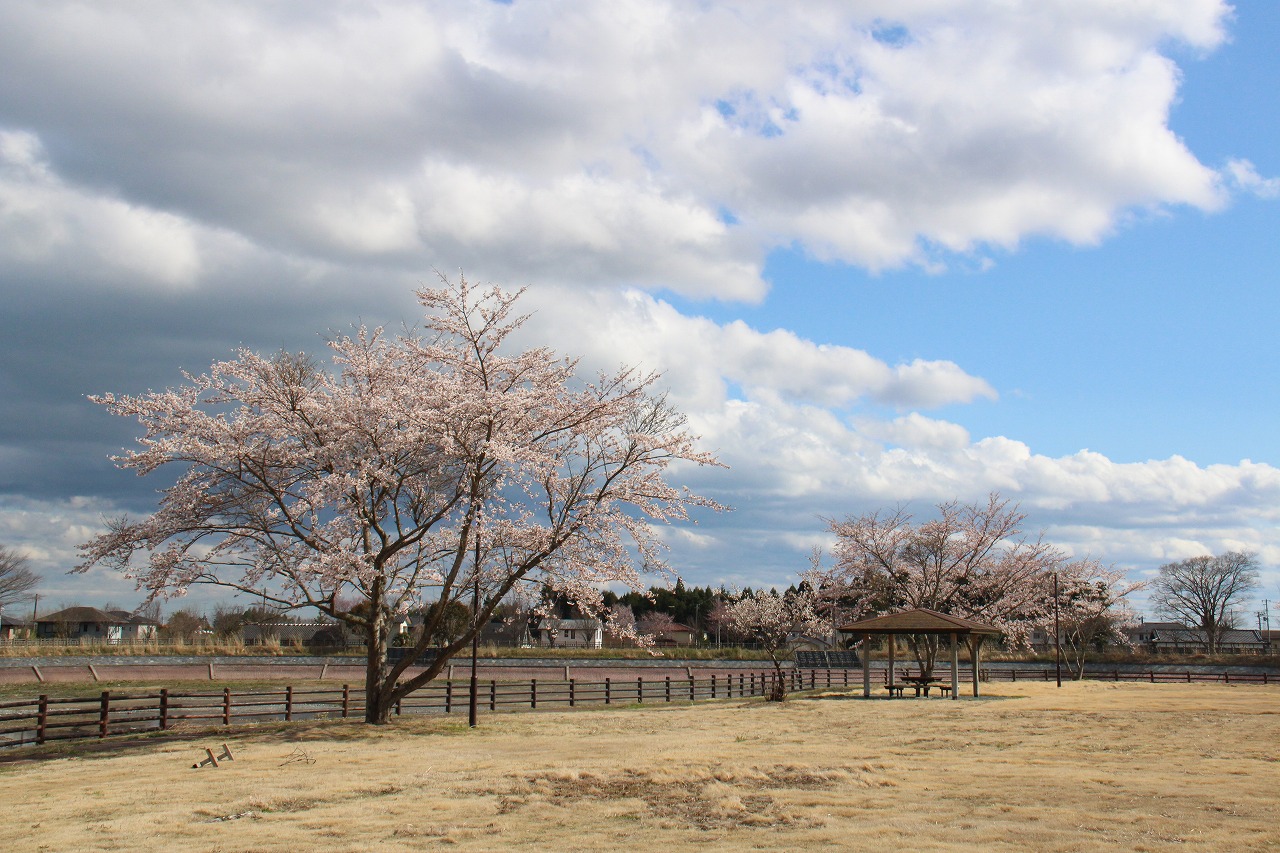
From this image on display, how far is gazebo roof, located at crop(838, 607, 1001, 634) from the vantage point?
1259 inches

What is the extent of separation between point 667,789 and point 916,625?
20.9 m

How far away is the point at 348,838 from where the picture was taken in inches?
406

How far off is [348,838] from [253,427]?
13137 millimetres

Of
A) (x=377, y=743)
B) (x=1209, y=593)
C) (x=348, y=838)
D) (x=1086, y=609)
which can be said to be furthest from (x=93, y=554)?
(x=1209, y=593)

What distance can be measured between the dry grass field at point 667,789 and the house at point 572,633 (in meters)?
69.8

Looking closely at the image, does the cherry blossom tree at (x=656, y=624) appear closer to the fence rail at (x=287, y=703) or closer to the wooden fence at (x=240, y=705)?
the fence rail at (x=287, y=703)

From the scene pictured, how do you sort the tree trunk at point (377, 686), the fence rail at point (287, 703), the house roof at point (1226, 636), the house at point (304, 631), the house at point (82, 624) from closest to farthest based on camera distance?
the fence rail at point (287, 703), the tree trunk at point (377, 686), the house at point (304, 631), the house at point (82, 624), the house roof at point (1226, 636)

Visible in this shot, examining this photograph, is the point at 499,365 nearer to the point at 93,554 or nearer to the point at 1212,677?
the point at 93,554

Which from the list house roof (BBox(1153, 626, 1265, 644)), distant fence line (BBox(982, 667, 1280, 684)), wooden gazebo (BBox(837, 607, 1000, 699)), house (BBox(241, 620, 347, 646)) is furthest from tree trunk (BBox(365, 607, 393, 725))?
house roof (BBox(1153, 626, 1265, 644))

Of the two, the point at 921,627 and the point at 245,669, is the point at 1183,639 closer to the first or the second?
the point at 921,627

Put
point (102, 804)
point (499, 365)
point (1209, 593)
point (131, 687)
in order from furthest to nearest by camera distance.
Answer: point (1209, 593), point (131, 687), point (499, 365), point (102, 804)

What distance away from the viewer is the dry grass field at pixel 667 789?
33.6ft

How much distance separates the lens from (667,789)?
1342 cm

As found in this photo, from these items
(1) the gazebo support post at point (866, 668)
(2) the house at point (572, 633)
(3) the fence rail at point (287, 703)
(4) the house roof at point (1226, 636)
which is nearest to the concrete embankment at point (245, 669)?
(3) the fence rail at point (287, 703)
